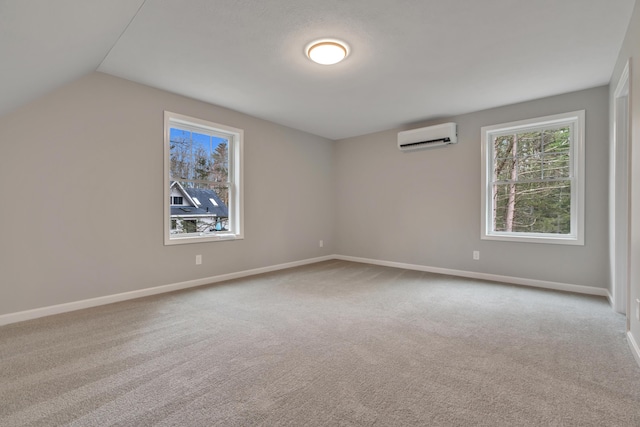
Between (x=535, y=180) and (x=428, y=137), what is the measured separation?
5.04 ft

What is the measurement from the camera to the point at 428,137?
15.1 feet

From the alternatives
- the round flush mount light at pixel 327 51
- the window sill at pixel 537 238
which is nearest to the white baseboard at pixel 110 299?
the round flush mount light at pixel 327 51

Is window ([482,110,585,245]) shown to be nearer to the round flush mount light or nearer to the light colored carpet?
the light colored carpet

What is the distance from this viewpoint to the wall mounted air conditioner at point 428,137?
4.41m

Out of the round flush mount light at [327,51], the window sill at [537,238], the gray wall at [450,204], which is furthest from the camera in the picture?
the window sill at [537,238]

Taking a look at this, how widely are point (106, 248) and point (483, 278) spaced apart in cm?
475

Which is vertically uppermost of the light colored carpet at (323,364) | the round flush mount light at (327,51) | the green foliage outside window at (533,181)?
the round flush mount light at (327,51)

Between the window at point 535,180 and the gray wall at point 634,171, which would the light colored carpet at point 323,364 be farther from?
the window at point 535,180

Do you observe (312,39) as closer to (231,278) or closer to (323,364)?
(323,364)

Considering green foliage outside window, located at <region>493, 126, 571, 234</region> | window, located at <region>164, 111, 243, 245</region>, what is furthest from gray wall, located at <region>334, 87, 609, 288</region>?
window, located at <region>164, 111, 243, 245</region>

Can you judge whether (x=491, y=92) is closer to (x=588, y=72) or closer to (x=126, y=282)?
(x=588, y=72)

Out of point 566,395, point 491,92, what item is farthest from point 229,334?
point 491,92

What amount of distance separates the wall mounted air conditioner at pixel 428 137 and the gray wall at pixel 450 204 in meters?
0.15

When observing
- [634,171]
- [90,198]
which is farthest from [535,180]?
[90,198]
